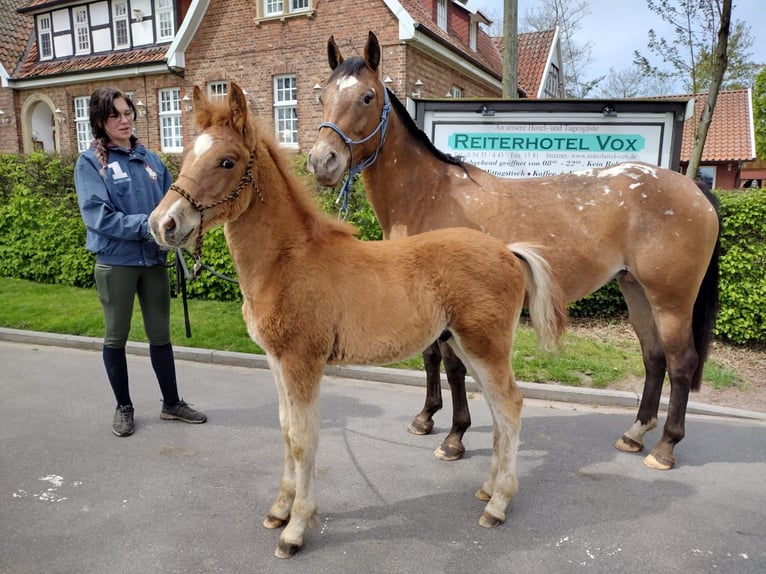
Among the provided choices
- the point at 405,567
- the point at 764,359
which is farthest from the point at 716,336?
the point at 405,567

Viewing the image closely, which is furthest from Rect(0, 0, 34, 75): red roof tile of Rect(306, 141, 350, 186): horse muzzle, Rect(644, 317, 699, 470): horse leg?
Rect(644, 317, 699, 470): horse leg

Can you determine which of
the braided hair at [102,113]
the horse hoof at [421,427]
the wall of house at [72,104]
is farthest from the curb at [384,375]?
the wall of house at [72,104]

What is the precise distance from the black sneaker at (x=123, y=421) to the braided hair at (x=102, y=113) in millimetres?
1807

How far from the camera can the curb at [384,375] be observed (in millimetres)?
4422

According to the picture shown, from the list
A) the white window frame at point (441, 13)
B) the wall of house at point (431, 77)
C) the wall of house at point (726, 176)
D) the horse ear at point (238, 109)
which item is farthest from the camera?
the wall of house at point (726, 176)

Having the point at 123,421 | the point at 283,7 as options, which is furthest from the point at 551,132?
the point at 283,7

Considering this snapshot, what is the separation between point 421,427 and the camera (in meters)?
3.94

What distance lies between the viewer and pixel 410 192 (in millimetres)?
3482

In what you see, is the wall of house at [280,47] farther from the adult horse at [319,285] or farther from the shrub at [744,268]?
the adult horse at [319,285]

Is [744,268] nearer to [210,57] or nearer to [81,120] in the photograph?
[210,57]

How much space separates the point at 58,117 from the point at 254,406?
18647 mm

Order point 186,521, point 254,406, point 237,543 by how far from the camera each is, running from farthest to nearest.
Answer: point 254,406
point 186,521
point 237,543

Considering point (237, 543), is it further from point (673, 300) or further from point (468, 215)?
point (673, 300)

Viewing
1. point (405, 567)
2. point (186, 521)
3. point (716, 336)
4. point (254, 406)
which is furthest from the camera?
point (716, 336)
